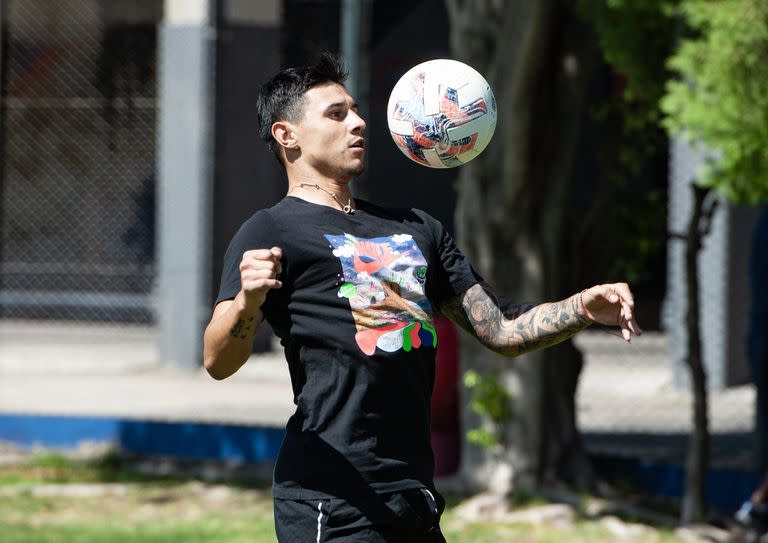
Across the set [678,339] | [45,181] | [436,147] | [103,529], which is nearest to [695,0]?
[436,147]

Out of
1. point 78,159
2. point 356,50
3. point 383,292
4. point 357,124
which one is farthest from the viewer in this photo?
point 78,159

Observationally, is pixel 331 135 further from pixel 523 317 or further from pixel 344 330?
pixel 523 317

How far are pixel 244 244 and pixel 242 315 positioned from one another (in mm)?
282

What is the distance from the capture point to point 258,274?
10.5 ft

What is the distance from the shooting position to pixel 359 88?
340 inches

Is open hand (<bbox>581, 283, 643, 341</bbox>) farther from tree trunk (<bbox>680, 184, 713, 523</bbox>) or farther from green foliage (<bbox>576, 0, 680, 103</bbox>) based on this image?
tree trunk (<bbox>680, 184, 713, 523</bbox>)

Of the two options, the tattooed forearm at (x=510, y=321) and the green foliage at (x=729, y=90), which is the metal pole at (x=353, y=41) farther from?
the tattooed forearm at (x=510, y=321)

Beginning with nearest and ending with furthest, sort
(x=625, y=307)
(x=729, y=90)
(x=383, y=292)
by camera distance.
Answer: (x=625, y=307) → (x=383, y=292) → (x=729, y=90)

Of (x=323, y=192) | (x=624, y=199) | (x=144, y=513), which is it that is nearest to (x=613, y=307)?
(x=323, y=192)

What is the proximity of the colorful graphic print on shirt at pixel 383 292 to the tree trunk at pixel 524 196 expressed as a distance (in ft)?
13.0

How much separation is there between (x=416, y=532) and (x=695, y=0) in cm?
339

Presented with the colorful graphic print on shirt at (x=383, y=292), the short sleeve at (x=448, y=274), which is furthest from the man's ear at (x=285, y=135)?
the short sleeve at (x=448, y=274)

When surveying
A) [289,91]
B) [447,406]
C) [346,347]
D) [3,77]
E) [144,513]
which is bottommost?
[144,513]

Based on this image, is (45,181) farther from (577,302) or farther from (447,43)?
(577,302)
